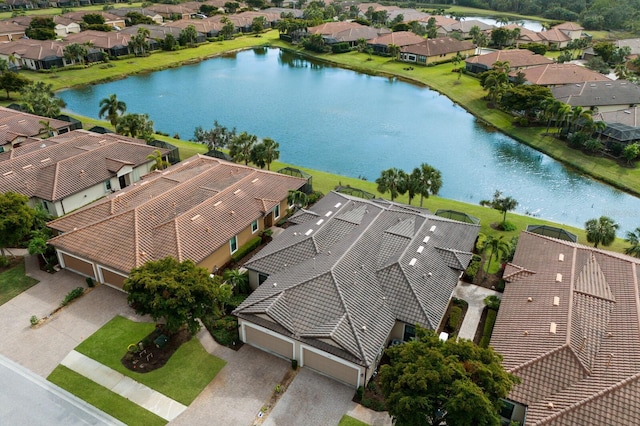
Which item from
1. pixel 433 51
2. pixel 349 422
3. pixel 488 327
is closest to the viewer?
pixel 349 422

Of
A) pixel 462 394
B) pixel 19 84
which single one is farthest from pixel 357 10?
pixel 462 394

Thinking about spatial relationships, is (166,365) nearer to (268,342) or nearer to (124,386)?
(124,386)

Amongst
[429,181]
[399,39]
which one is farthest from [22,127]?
[399,39]

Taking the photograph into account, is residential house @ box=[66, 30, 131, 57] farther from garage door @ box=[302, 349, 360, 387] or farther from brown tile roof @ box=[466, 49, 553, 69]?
garage door @ box=[302, 349, 360, 387]

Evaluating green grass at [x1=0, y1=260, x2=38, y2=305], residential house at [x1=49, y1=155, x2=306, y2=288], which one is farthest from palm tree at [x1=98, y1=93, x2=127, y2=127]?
green grass at [x1=0, y1=260, x2=38, y2=305]

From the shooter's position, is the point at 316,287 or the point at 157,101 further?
the point at 157,101

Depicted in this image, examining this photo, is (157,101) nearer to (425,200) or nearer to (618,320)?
(425,200)

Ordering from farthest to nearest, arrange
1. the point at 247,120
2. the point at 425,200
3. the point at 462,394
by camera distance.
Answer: the point at 247,120 < the point at 425,200 < the point at 462,394
